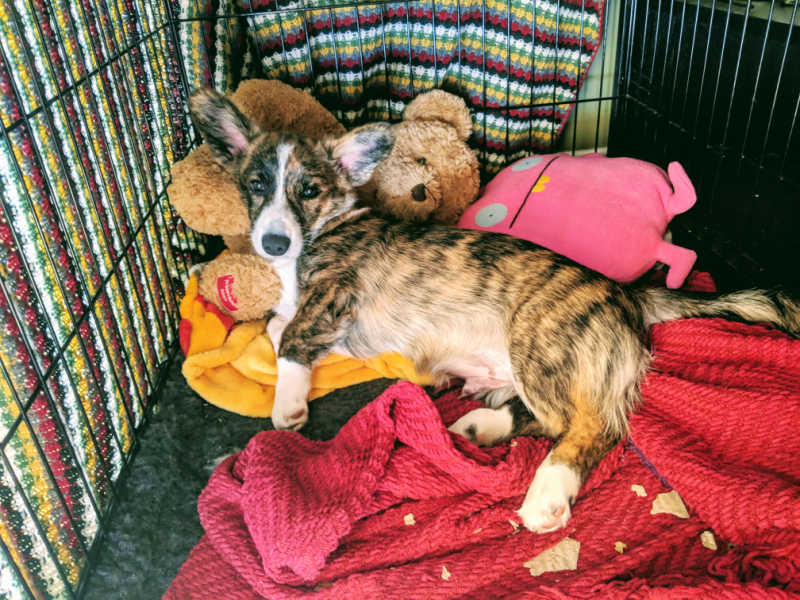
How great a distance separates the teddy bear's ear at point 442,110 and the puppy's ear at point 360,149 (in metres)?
0.52

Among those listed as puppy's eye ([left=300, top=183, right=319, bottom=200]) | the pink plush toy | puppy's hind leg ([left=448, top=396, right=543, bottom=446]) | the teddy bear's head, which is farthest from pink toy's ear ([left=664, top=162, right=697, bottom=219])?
puppy's eye ([left=300, top=183, right=319, bottom=200])

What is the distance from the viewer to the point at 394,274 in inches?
79.4

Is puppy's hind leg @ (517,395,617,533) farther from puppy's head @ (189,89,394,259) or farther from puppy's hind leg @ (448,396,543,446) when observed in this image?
puppy's head @ (189,89,394,259)

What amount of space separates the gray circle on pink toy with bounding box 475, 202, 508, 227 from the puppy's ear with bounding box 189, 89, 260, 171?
35.0 inches

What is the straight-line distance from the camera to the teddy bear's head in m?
2.43

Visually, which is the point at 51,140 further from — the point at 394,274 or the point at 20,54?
the point at 394,274

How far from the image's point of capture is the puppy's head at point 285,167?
6.37 ft

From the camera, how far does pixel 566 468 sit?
158 centimetres

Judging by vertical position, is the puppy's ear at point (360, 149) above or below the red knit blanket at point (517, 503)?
above

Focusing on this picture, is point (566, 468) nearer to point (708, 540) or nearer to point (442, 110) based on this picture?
point (708, 540)

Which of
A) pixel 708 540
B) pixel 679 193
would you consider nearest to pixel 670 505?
pixel 708 540

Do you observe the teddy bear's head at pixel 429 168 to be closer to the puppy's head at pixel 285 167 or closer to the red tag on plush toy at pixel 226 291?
the puppy's head at pixel 285 167

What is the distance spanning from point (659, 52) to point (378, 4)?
47.5 inches

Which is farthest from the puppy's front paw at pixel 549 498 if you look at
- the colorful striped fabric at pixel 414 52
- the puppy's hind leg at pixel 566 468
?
the colorful striped fabric at pixel 414 52
